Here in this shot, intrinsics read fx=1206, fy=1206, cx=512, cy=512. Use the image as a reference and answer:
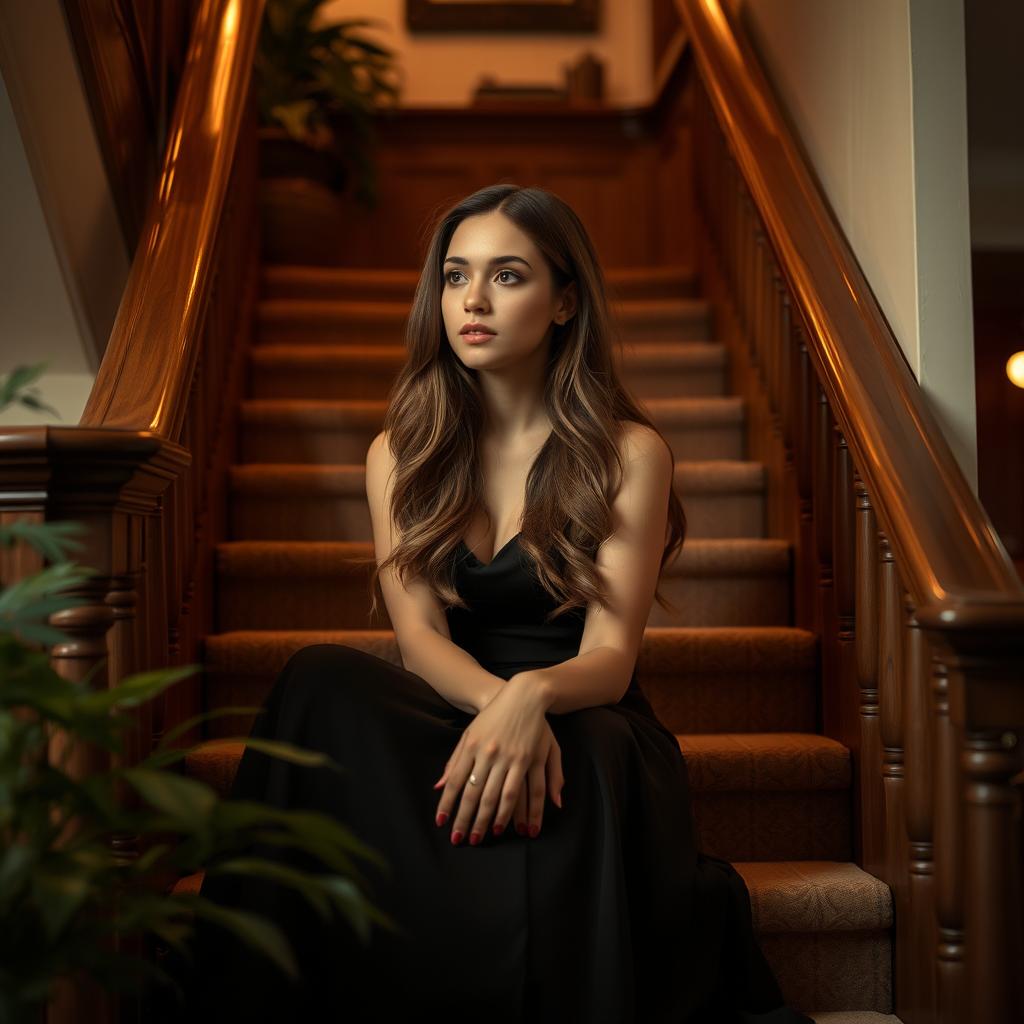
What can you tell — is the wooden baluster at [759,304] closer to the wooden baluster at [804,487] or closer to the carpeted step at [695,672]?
the wooden baluster at [804,487]

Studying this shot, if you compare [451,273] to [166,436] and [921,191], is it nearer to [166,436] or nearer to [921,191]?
[166,436]

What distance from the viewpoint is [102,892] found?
3.23 feet

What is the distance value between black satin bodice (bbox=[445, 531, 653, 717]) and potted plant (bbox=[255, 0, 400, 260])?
269cm

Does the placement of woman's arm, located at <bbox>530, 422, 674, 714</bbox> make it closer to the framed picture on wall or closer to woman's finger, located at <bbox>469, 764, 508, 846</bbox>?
woman's finger, located at <bbox>469, 764, 508, 846</bbox>

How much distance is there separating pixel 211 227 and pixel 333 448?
799 millimetres

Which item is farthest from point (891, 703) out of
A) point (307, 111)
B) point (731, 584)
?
point (307, 111)

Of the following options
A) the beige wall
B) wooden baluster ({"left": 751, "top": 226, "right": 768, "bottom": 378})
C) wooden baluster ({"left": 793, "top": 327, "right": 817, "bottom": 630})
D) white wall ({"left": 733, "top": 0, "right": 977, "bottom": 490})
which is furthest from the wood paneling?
A: white wall ({"left": 733, "top": 0, "right": 977, "bottom": 490})

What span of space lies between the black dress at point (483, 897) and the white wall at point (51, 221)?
136cm

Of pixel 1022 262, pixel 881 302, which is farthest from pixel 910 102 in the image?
pixel 1022 262

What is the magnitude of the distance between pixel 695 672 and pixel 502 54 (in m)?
3.93

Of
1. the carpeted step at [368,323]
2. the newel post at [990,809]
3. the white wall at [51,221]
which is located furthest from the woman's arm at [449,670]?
the carpeted step at [368,323]

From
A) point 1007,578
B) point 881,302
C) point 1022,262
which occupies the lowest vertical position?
point 1007,578

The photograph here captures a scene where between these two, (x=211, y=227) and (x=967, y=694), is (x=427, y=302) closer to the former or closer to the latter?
(x=211, y=227)

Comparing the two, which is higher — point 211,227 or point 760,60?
point 760,60
